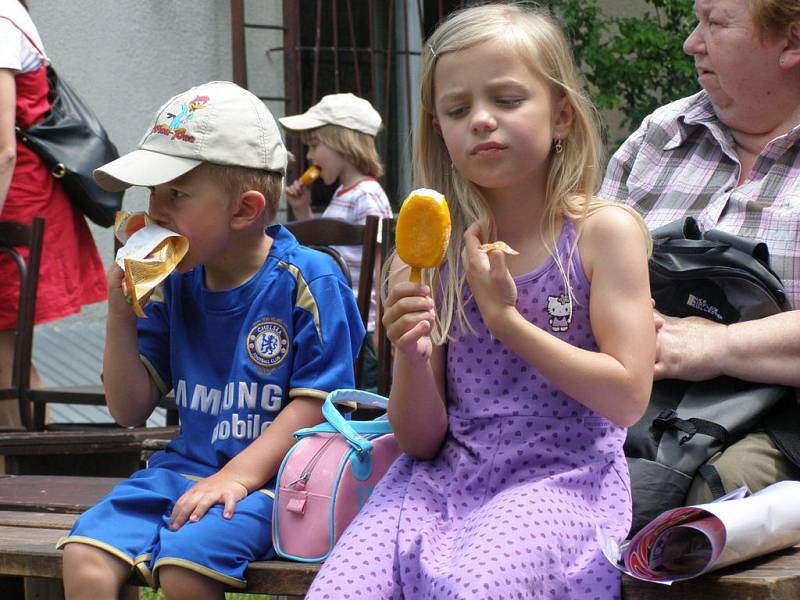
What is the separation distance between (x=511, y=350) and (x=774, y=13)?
1.00 meters

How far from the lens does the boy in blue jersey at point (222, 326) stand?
2.43m

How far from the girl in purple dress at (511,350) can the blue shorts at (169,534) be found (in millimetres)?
228

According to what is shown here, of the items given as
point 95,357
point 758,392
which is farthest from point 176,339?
point 95,357

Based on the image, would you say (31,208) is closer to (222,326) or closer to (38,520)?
(38,520)

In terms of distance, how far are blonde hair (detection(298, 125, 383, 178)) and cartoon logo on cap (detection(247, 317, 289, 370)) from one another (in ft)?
10.7

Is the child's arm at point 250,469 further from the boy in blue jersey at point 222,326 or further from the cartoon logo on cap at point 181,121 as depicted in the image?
the cartoon logo on cap at point 181,121

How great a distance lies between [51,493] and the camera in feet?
9.83

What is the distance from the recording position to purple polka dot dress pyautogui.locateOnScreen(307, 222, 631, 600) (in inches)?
78.0

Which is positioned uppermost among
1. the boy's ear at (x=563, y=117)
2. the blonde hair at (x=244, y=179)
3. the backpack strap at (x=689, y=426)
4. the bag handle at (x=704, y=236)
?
the boy's ear at (x=563, y=117)

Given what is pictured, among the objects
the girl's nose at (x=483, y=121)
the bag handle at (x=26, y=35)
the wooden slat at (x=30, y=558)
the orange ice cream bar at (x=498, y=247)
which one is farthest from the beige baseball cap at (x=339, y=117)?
the orange ice cream bar at (x=498, y=247)

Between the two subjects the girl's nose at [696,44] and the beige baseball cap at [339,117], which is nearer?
the girl's nose at [696,44]

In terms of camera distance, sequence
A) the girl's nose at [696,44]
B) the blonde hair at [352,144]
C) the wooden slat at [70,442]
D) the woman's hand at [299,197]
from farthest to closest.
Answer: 1. the woman's hand at [299,197]
2. the blonde hair at [352,144]
3. the wooden slat at [70,442]
4. the girl's nose at [696,44]

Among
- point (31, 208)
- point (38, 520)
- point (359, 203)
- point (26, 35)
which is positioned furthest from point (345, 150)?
point (38, 520)

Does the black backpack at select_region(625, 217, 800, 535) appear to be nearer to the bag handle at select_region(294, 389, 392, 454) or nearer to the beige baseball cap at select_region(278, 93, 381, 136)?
the bag handle at select_region(294, 389, 392, 454)
